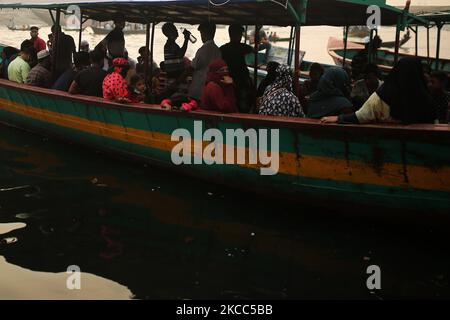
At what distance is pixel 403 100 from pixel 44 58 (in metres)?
6.18

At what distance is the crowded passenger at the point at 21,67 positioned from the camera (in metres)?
9.05

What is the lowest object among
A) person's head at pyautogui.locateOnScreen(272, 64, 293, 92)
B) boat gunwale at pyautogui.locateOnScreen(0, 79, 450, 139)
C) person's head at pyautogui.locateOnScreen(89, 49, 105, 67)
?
boat gunwale at pyautogui.locateOnScreen(0, 79, 450, 139)

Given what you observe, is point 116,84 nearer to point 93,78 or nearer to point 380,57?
point 93,78

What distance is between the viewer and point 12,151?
26.7 ft

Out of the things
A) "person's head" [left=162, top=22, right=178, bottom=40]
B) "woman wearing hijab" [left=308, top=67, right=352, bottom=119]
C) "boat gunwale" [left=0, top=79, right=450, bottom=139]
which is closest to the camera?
"boat gunwale" [left=0, top=79, right=450, bottom=139]

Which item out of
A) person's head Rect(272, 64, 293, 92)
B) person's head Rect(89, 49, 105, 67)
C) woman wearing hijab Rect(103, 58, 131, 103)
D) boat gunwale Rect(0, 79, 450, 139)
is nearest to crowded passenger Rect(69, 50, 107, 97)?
person's head Rect(89, 49, 105, 67)

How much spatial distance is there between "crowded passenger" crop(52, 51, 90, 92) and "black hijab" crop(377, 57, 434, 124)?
4.74 m

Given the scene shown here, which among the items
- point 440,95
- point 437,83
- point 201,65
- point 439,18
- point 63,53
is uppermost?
point 439,18

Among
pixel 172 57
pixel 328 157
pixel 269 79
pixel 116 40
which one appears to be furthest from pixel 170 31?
pixel 328 157

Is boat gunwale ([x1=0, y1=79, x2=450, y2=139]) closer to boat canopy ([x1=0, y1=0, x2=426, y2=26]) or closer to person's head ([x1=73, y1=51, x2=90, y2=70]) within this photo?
person's head ([x1=73, y1=51, x2=90, y2=70])

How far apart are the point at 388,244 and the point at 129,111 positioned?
341cm

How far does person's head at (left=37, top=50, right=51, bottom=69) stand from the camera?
8.83 metres

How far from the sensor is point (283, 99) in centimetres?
561

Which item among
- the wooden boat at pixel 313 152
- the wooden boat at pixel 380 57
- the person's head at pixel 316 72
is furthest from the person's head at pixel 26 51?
the wooden boat at pixel 380 57
